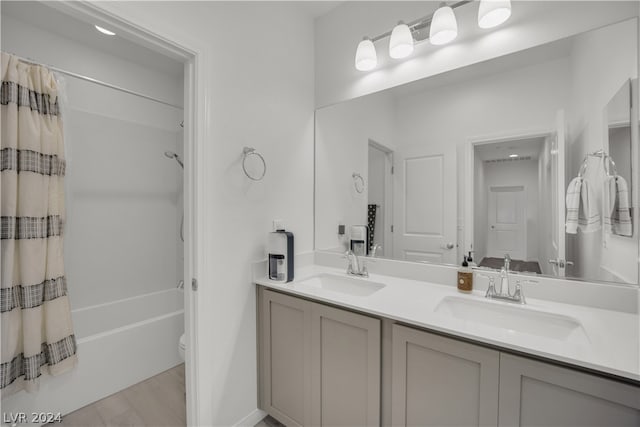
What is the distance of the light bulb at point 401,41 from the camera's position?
1.61 metres

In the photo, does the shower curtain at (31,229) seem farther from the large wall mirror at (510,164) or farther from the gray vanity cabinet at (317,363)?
the large wall mirror at (510,164)

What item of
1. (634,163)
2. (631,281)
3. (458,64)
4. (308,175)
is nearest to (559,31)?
(458,64)

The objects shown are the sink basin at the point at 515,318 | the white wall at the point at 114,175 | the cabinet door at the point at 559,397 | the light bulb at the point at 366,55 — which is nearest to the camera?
the cabinet door at the point at 559,397

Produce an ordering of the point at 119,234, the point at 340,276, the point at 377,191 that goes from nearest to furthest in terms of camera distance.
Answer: the point at 340,276 < the point at 377,191 < the point at 119,234

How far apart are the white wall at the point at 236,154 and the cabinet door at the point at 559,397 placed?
1.29m

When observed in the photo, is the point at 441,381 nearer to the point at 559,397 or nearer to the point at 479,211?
the point at 559,397

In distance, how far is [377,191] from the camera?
1916 millimetres

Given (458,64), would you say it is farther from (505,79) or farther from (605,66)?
(605,66)

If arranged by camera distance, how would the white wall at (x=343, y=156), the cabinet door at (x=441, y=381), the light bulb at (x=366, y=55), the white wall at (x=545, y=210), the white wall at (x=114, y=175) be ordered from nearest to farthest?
the cabinet door at (x=441, y=381) → the white wall at (x=545, y=210) → the light bulb at (x=366, y=55) → the white wall at (x=343, y=156) → the white wall at (x=114, y=175)

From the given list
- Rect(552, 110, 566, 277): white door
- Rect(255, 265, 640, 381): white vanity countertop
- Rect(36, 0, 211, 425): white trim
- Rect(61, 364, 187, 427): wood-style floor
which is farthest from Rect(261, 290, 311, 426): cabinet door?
Rect(552, 110, 566, 277): white door

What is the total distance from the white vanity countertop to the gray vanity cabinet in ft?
0.31

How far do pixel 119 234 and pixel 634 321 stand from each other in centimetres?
324

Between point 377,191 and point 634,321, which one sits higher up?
point 377,191

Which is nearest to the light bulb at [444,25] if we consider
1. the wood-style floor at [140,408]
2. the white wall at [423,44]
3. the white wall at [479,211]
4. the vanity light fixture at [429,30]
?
the vanity light fixture at [429,30]
